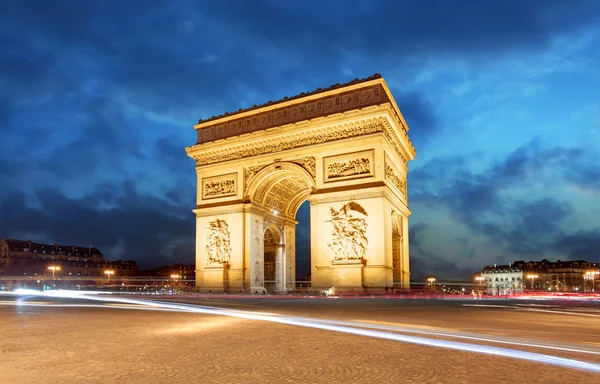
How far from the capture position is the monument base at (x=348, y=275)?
938 inches

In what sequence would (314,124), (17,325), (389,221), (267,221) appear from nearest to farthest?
(17,325) < (389,221) < (314,124) < (267,221)

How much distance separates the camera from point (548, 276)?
119438mm

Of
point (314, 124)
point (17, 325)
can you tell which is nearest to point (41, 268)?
point (314, 124)

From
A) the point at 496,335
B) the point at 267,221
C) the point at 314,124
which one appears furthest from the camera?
the point at 267,221

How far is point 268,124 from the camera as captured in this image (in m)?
29.3

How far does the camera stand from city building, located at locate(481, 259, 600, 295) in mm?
114875

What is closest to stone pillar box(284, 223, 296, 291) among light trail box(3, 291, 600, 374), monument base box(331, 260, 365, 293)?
monument base box(331, 260, 365, 293)

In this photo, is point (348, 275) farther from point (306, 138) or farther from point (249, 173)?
point (249, 173)

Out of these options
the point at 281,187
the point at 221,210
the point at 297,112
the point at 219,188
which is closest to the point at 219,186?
the point at 219,188

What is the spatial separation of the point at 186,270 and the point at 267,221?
4181 inches

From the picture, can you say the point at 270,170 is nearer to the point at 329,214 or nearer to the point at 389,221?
the point at 329,214

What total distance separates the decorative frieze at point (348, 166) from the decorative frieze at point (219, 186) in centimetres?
661

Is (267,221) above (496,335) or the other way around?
above

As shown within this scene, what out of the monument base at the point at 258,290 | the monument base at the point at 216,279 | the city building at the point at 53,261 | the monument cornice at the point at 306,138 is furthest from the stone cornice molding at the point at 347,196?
the city building at the point at 53,261
